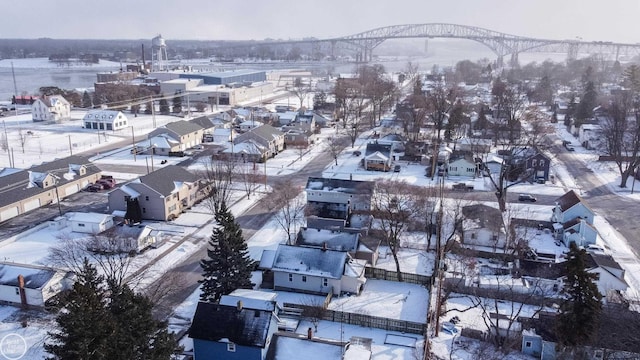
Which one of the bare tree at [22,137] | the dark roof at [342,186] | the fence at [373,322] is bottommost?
the fence at [373,322]

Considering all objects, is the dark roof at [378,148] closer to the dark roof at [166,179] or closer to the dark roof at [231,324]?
the dark roof at [166,179]

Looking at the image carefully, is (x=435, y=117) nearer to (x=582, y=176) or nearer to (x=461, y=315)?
(x=582, y=176)

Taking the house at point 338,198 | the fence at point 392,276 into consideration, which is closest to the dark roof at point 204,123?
the house at point 338,198

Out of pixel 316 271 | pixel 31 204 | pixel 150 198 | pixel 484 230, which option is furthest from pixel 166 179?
pixel 484 230

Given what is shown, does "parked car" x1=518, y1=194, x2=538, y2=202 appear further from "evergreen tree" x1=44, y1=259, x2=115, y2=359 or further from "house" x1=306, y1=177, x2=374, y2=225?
"evergreen tree" x1=44, y1=259, x2=115, y2=359

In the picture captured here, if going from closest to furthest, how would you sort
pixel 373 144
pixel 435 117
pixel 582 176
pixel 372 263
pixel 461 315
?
pixel 461 315 → pixel 372 263 → pixel 582 176 → pixel 373 144 → pixel 435 117

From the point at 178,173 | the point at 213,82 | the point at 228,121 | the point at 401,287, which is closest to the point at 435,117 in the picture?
the point at 228,121
